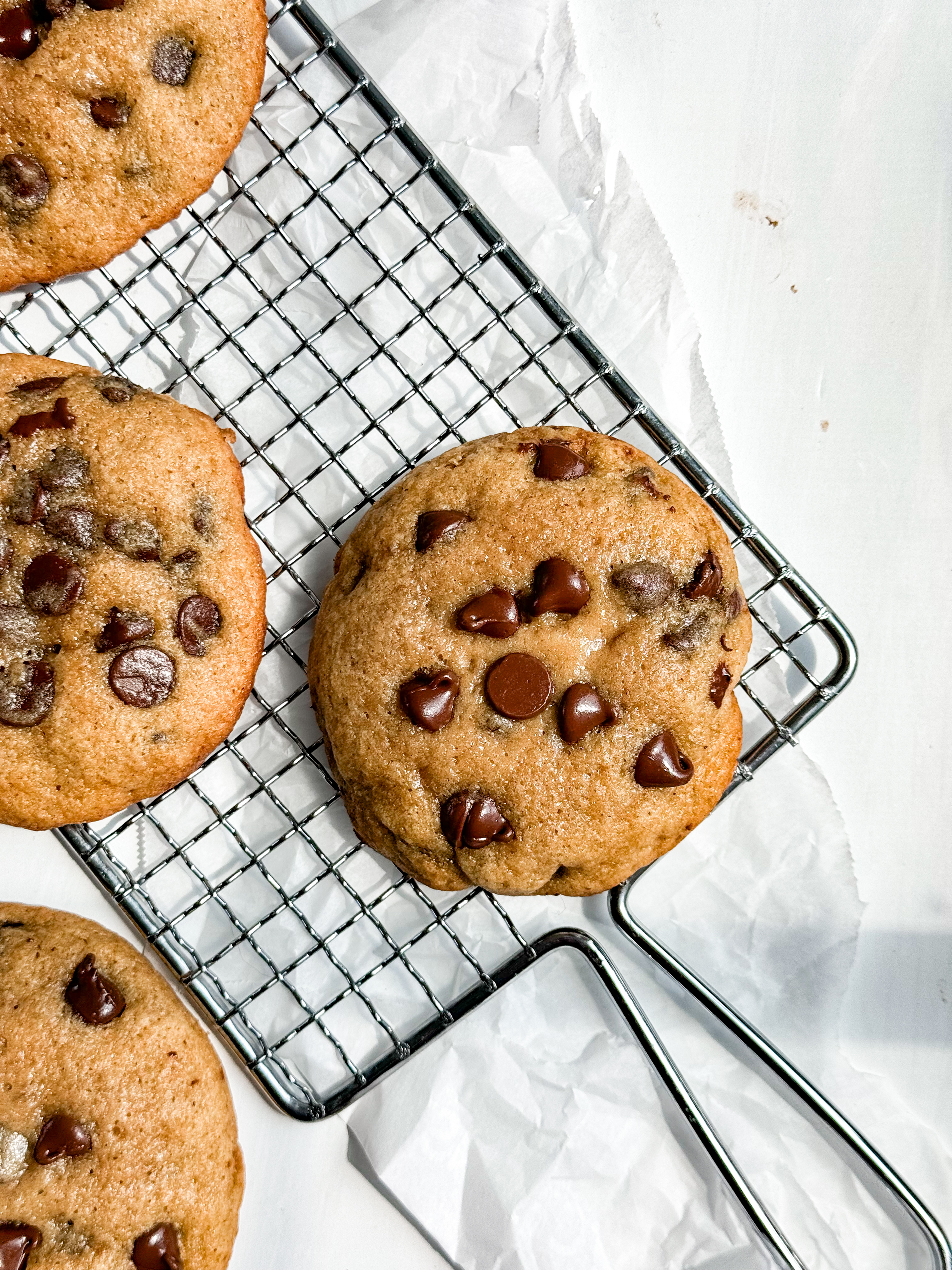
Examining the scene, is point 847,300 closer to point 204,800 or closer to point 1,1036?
point 204,800

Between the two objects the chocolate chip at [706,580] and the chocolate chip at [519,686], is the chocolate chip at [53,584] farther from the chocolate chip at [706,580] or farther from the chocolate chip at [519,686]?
the chocolate chip at [706,580]

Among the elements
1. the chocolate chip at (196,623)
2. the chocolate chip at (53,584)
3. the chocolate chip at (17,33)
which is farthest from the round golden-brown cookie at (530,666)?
the chocolate chip at (17,33)

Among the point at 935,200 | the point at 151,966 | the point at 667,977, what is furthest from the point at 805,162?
the point at 151,966

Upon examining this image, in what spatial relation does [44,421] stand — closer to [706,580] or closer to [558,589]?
[558,589]

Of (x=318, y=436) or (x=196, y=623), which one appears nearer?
(x=196, y=623)

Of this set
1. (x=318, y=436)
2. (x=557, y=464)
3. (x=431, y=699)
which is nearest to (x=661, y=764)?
(x=431, y=699)

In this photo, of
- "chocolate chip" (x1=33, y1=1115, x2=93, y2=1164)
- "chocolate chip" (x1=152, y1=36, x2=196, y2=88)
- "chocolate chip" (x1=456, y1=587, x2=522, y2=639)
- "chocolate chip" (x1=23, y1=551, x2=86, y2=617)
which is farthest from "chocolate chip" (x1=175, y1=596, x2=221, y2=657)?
"chocolate chip" (x1=152, y1=36, x2=196, y2=88)
